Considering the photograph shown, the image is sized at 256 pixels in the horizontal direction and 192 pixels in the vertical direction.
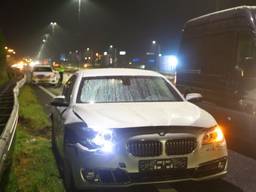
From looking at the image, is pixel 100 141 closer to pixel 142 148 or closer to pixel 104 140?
pixel 104 140

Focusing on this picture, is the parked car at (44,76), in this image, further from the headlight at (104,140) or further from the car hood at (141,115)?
the headlight at (104,140)

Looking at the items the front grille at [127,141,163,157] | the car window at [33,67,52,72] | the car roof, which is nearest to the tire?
the front grille at [127,141,163,157]

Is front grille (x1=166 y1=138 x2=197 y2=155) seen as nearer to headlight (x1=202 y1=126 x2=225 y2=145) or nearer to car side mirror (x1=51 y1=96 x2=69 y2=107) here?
headlight (x1=202 y1=126 x2=225 y2=145)

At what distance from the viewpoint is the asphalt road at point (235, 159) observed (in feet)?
21.0

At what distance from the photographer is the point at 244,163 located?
8156 mm

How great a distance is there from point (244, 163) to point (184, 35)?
526 centimetres

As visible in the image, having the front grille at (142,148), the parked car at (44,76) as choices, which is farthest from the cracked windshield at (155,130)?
the parked car at (44,76)

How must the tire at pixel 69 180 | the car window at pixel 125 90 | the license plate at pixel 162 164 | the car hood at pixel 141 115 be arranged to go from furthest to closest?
the car window at pixel 125 90 → the tire at pixel 69 180 → the car hood at pixel 141 115 → the license plate at pixel 162 164

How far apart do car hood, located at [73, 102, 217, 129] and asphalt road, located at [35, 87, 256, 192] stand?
78cm

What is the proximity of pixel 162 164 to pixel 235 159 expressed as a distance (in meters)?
3.29

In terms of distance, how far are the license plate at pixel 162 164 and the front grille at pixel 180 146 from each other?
0.08 metres

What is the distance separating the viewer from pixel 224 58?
392 inches

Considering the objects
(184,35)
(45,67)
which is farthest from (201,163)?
(45,67)

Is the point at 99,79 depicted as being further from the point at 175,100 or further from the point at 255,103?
the point at 255,103
